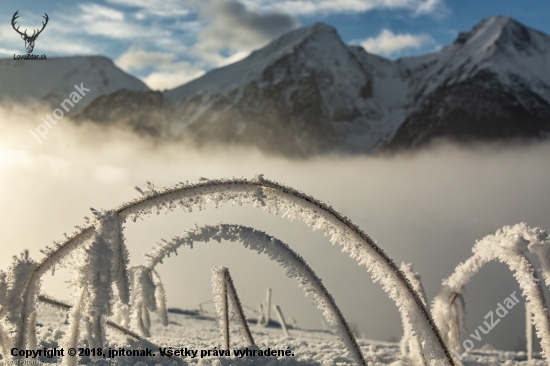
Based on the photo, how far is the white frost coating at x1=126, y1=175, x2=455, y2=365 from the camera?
309 cm

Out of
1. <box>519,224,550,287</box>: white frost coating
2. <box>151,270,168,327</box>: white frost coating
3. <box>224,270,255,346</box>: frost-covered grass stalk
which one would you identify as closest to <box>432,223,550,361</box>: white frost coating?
<box>519,224,550,287</box>: white frost coating

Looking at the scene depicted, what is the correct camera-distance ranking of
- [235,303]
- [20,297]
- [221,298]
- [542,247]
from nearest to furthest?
[20,297], [542,247], [235,303], [221,298]

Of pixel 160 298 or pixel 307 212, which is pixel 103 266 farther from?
pixel 160 298

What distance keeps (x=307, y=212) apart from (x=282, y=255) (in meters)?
0.45

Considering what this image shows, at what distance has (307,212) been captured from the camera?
3291mm

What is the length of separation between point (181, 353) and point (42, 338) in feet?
8.20

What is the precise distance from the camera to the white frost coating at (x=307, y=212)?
10.1ft

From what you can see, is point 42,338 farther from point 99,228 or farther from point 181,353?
point 99,228

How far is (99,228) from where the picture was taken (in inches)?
112

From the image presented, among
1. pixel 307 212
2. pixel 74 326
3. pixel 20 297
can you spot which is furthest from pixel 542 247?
pixel 20 297

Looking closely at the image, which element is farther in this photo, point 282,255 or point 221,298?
point 221,298

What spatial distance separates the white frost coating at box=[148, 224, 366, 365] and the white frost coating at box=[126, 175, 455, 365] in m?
0.31

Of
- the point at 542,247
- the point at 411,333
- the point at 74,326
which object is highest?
the point at 542,247

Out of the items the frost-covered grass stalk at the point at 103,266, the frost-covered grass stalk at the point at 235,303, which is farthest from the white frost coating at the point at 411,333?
the frost-covered grass stalk at the point at 103,266
